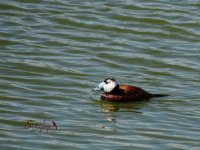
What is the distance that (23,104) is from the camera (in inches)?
438

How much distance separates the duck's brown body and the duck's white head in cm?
8

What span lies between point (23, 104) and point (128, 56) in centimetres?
327

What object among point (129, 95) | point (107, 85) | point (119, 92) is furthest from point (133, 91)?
point (107, 85)

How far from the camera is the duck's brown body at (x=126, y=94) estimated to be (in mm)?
11664

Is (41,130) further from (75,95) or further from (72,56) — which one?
(72,56)

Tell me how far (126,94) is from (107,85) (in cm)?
33

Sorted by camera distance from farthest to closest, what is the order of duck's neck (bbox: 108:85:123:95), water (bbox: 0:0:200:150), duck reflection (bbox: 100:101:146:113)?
duck's neck (bbox: 108:85:123:95) → duck reflection (bbox: 100:101:146:113) → water (bbox: 0:0:200:150)

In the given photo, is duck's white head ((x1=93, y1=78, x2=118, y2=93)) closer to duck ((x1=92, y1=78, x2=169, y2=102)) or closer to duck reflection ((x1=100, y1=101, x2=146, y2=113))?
duck ((x1=92, y1=78, x2=169, y2=102))

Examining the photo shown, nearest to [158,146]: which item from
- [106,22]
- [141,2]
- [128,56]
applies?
[128,56]

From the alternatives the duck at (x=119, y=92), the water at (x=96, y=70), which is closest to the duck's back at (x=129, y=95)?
the duck at (x=119, y=92)

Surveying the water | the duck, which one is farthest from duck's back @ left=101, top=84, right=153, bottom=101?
the water

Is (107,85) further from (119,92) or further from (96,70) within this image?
(96,70)

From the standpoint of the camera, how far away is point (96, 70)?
13.1 m

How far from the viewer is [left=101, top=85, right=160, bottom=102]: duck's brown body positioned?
11664 millimetres
